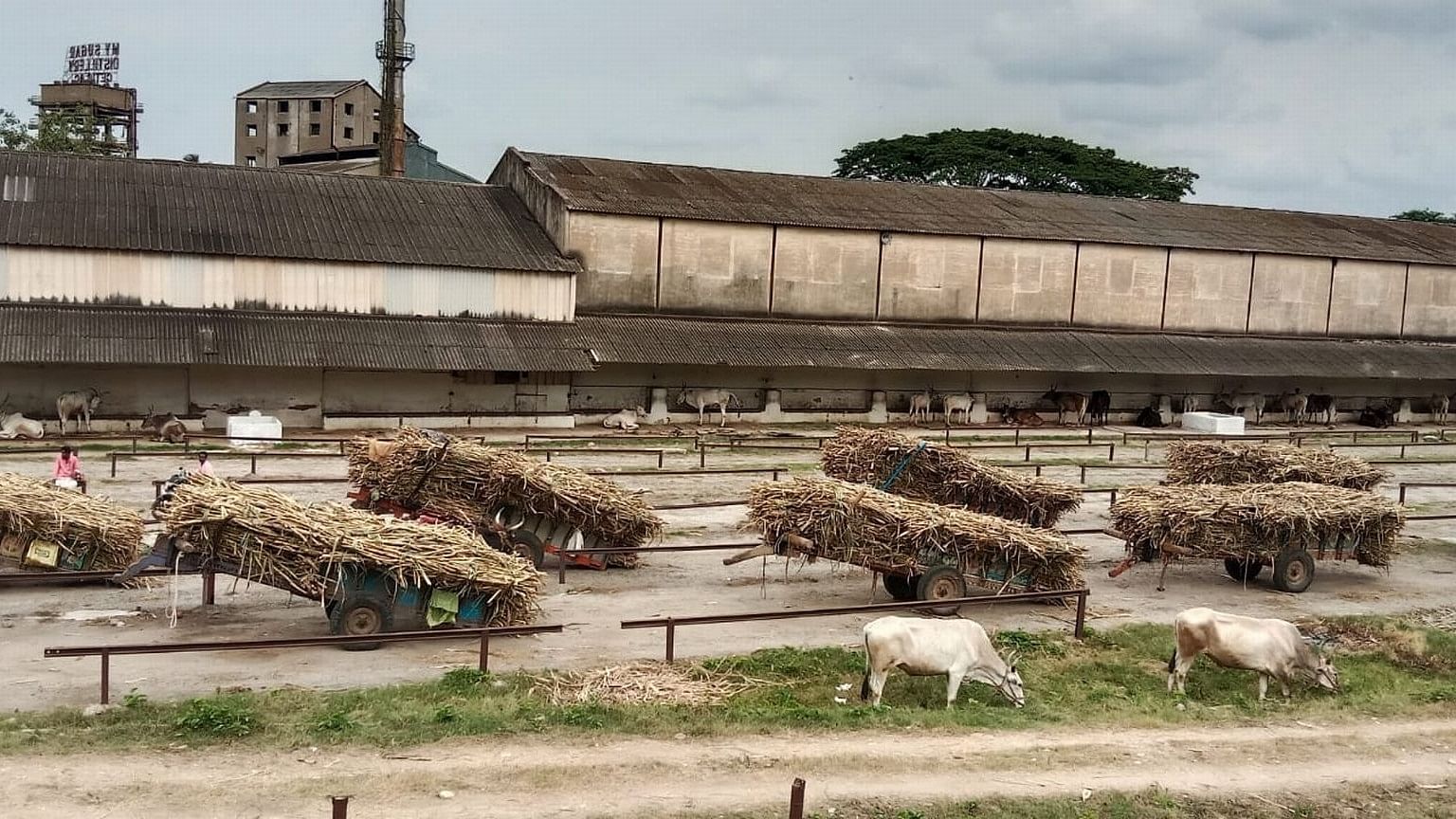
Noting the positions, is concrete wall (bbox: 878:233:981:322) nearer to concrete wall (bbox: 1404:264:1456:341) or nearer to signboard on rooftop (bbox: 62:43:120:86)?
A: concrete wall (bbox: 1404:264:1456:341)

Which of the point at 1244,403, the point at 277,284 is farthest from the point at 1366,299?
the point at 277,284

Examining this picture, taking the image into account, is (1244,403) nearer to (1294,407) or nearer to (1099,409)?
(1294,407)

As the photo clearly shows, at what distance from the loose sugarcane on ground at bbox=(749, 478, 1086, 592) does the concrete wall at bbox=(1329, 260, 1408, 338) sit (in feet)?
135

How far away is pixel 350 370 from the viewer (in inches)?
1373

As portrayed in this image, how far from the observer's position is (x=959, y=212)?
157 feet

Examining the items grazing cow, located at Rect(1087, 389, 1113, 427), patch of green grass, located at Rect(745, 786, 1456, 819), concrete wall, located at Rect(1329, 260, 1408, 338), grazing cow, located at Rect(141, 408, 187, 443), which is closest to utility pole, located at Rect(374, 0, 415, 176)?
grazing cow, located at Rect(141, 408, 187, 443)

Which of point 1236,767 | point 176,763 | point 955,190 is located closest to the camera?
point 176,763

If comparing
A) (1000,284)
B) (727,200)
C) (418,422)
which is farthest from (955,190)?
(418,422)

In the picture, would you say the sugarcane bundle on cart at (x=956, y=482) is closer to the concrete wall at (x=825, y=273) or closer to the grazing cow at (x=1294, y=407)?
the concrete wall at (x=825, y=273)

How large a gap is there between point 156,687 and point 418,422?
23.7 m

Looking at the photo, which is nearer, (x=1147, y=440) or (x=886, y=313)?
(x=1147, y=440)

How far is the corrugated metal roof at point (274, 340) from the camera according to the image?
102 ft

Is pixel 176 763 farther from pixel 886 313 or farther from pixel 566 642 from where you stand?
pixel 886 313

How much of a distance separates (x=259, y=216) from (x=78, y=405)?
8504 millimetres
